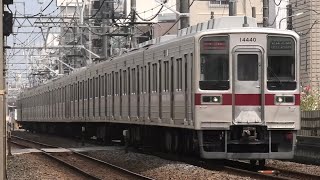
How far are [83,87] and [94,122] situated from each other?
2.59m

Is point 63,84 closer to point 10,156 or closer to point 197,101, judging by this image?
point 10,156

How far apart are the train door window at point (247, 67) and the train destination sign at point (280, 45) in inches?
17.5

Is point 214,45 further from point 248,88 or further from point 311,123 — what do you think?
point 311,123

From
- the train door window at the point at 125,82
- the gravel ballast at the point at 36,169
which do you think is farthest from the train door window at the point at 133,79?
the gravel ballast at the point at 36,169

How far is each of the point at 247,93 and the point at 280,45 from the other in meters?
1.29

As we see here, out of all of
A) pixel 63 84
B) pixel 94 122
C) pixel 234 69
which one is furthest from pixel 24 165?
pixel 63 84

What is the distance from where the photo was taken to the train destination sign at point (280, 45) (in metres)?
16.7

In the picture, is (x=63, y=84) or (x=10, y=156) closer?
(x=10, y=156)

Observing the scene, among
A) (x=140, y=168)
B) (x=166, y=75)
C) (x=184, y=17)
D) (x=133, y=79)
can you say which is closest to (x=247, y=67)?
(x=166, y=75)

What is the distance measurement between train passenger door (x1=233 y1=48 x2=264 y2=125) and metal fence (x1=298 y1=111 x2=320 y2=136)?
316 inches

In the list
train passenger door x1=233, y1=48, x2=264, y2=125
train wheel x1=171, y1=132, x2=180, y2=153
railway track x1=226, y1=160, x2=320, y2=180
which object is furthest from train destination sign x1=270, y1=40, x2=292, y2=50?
train wheel x1=171, y1=132, x2=180, y2=153

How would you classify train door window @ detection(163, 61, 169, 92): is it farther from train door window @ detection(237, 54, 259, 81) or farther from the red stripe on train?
train door window @ detection(237, 54, 259, 81)

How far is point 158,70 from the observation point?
790 inches

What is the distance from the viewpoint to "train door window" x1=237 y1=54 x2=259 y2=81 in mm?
16578
